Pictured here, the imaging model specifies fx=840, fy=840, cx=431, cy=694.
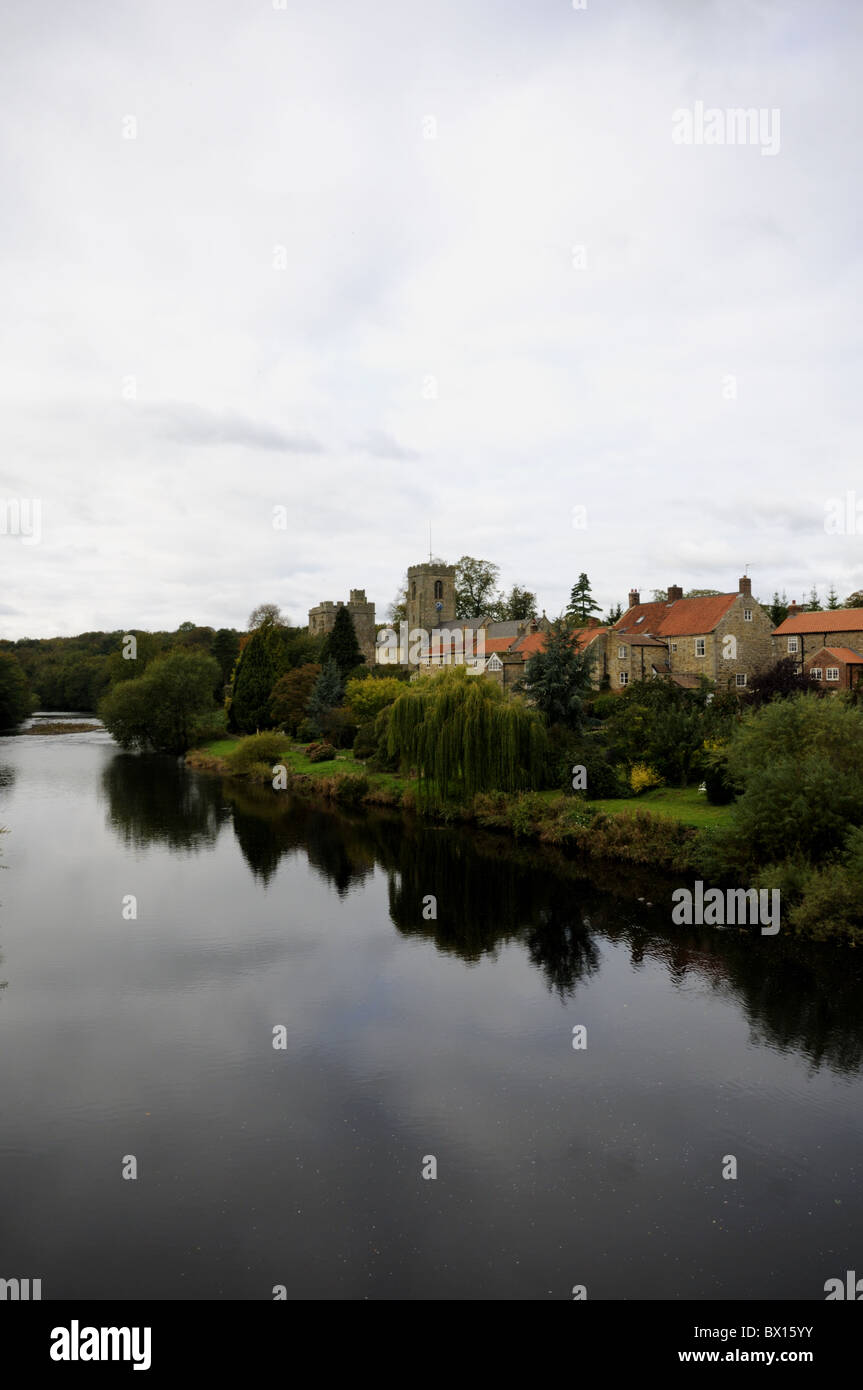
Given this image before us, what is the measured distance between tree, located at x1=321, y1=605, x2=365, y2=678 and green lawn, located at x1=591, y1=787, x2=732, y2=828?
29.1 metres

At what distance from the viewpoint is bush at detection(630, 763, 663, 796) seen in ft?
88.0

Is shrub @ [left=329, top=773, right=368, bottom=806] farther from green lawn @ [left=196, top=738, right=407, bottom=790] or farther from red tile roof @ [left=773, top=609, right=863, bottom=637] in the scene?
red tile roof @ [left=773, top=609, right=863, bottom=637]

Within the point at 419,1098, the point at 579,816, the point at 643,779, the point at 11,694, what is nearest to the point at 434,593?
the point at 11,694

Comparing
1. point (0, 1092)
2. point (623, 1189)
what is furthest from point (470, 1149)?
point (0, 1092)

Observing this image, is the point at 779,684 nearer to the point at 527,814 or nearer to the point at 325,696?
the point at 527,814

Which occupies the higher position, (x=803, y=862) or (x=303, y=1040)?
(x=803, y=862)

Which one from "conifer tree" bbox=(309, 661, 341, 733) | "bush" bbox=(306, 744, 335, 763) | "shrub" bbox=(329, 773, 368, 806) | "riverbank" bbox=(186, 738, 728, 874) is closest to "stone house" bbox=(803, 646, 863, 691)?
"riverbank" bbox=(186, 738, 728, 874)

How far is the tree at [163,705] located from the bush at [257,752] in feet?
40.9

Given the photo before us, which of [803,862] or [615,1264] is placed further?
[803,862]

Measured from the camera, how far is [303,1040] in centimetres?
1253

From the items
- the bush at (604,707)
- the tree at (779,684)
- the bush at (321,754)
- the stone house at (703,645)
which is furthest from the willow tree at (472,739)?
the stone house at (703,645)

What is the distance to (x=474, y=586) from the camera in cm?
7369
